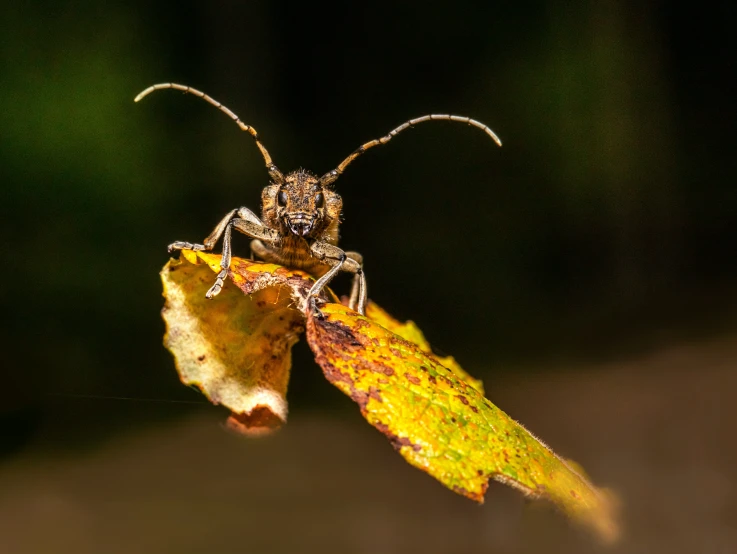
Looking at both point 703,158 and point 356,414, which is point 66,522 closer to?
point 356,414

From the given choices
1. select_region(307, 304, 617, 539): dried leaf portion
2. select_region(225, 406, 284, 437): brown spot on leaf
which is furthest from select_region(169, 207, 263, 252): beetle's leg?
select_region(307, 304, 617, 539): dried leaf portion

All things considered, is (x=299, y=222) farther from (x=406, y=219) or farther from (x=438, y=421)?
(x=406, y=219)

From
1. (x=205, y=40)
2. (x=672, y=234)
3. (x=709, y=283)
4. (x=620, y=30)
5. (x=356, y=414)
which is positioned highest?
(x=620, y=30)

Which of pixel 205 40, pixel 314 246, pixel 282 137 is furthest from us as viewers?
pixel 282 137

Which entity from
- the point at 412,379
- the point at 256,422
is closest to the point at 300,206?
the point at 256,422

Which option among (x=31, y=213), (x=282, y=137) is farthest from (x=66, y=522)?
(x=282, y=137)

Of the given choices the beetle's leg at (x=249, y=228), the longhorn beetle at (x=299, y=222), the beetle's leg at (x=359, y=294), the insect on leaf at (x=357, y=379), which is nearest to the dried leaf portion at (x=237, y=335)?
the insect on leaf at (x=357, y=379)

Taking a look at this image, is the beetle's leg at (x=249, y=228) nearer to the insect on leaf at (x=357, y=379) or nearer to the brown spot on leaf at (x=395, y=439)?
the insect on leaf at (x=357, y=379)
